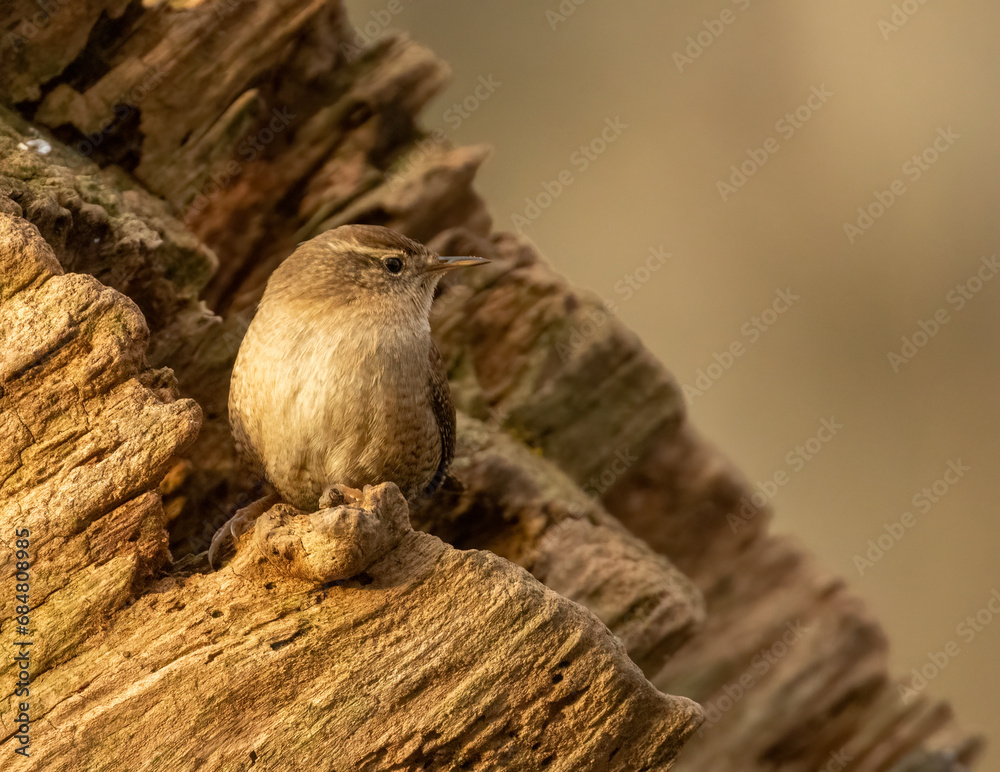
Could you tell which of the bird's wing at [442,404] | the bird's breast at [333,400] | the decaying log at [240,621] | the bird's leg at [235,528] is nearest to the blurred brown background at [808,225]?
the bird's wing at [442,404]

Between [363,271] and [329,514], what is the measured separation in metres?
1.36

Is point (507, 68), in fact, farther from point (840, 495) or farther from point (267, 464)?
point (840, 495)

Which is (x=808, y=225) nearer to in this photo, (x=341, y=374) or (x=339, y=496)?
(x=341, y=374)

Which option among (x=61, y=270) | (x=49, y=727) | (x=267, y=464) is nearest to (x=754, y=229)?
(x=267, y=464)

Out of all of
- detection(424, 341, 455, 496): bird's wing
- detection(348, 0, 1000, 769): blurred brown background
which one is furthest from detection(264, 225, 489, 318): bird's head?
detection(348, 0, 1000, 769): blurred brown background

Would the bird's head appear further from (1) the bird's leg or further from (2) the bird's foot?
(1) the bird's leg

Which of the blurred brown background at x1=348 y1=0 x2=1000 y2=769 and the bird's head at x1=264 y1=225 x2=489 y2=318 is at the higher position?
the blurred brown background at x1=348 y1=0 x2=1000 y2=769

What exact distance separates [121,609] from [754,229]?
682 cm

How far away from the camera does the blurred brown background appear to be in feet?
25.2

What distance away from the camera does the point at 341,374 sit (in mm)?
3734

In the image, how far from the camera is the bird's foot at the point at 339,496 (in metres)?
3.63

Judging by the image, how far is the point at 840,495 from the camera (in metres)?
8.95

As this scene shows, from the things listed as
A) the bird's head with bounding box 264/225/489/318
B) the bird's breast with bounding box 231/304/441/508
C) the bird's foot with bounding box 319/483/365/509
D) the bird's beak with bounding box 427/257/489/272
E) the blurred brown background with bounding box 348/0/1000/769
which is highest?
the blurred brown background with bounding box 348/0/1000/769

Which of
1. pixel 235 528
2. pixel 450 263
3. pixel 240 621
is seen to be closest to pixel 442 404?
pixel 450 263
